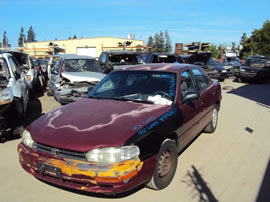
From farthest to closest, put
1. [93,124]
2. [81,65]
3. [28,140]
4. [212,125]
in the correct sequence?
[81,65], [212,125], [28,140], [93,124]

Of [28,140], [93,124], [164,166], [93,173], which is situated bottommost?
[164,166]

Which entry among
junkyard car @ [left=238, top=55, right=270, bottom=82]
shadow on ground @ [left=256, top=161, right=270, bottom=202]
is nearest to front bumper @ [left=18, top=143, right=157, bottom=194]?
shadow on ground @ [left=256, top=161, right=270, bottom=202]

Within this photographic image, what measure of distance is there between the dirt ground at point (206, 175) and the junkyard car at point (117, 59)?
589cm

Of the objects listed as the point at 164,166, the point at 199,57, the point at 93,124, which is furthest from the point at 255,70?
the point at 93,124

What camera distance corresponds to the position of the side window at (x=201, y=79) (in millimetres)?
4820

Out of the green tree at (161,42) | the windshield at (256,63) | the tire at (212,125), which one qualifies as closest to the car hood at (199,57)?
the windshield at (256,63)

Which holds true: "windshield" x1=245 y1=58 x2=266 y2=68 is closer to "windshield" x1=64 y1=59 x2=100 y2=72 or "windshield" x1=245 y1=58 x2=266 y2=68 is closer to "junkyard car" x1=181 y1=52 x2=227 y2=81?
"junkyard car" x1=181 y1=52 x2=227 y2=81

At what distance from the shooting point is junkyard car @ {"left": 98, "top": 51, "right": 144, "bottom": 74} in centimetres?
1068

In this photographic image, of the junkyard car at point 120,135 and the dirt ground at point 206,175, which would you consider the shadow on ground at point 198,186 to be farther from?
the junkyard car at point 120,135

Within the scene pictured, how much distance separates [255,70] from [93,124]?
1554cm

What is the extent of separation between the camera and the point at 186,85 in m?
4.28

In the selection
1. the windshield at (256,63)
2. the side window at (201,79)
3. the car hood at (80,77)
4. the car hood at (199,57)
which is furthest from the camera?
the windshield at (256,63)

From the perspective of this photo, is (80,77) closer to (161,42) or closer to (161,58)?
(161,58)

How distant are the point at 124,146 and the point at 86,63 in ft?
24.5
